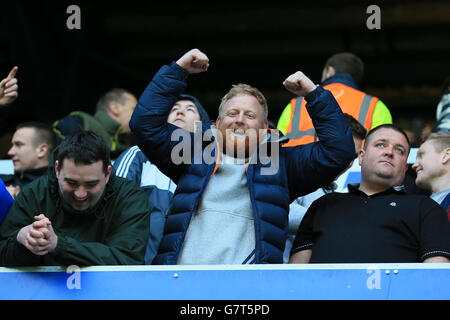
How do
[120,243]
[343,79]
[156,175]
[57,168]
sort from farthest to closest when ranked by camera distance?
[343,79]
[156,175]
[57,168]
[120,243]

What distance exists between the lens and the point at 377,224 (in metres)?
3.14

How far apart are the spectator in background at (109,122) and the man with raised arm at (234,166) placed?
2.01 m

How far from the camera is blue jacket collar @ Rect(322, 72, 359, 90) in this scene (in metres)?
5.17

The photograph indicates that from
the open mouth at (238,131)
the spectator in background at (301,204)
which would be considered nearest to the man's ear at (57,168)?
the open mouth at (238,131)

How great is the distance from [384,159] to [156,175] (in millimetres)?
1338

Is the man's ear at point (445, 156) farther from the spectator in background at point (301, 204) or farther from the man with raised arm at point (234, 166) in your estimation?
the man with raised arm at point (234, 166)

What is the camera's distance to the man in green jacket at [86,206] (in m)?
3.11

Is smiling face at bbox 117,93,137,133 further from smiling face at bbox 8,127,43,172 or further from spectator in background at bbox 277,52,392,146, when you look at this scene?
spectator in background at bbox 277,52,392,146

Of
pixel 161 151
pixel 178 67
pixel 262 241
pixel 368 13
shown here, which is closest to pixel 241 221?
pixel 262 241

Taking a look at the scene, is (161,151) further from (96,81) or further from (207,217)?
(96,81)

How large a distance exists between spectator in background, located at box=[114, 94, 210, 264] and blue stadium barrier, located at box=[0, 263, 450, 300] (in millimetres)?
1178

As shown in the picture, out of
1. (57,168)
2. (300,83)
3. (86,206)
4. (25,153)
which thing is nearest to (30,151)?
(25,153)

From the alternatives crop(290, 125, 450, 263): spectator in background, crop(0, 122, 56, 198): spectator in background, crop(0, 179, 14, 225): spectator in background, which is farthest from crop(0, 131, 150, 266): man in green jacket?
crop(0, 122, 56, 198): spectator in background

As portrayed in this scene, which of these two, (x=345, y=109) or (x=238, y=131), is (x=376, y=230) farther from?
(x=345, y=109)
